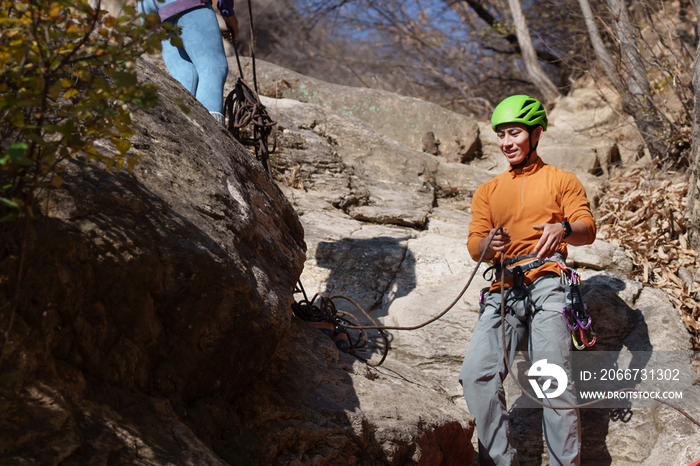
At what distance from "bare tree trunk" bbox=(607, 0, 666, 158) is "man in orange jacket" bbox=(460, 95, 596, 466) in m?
3.74

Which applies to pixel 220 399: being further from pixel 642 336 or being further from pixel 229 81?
pixel 229 81

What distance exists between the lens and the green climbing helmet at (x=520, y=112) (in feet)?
10.5

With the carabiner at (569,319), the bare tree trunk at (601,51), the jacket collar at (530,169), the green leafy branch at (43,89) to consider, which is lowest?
the green leafy branch at (43,89)

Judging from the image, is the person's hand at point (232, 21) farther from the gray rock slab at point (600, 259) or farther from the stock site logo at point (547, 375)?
the gray rock slab at point (600, 259)

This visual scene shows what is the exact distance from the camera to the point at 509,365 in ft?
9.44

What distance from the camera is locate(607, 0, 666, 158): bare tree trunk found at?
20.5 feet

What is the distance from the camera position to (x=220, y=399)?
207 cm

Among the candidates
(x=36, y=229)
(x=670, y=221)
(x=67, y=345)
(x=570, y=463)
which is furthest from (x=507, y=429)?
(x=670, y=221)

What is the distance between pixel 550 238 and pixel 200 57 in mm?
2361

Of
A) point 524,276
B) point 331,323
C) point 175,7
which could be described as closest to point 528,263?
point 524,276

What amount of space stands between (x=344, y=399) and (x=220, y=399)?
60cm

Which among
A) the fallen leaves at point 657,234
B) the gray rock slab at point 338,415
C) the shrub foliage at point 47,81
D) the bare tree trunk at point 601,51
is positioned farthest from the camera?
the bare tree trunk at point 601,51

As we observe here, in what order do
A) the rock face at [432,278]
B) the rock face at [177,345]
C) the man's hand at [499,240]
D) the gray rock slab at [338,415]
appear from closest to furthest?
the rock face at [177,345], the gray rock slab at [338,415], the man's hand at [499,240], the rock face at [432,278]

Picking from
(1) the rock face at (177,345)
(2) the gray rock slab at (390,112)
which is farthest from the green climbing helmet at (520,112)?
(2) the gray rock slab at (390,112)
